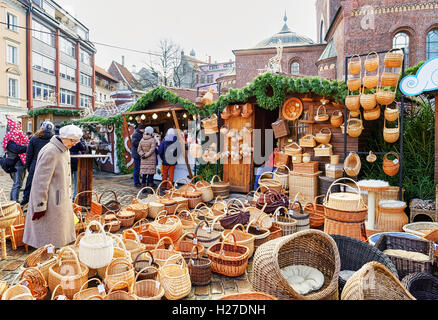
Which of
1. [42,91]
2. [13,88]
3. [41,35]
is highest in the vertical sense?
[41,35]

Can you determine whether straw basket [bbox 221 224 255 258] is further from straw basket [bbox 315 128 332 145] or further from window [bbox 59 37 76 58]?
window [bbox 59 37 76 58]

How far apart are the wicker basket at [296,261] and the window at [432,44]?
16388 millimetres

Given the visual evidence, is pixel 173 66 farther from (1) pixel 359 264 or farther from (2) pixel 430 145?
(1) pixel 359 264

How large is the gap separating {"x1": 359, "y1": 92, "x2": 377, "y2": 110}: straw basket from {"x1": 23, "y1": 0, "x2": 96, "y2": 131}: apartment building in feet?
73.2

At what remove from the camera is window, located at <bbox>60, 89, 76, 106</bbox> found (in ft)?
108

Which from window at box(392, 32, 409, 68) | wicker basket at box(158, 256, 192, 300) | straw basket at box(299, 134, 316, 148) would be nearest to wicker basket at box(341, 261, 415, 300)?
wicker basket at box(158, 256, 192, 300)

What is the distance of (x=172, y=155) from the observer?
9.27 m

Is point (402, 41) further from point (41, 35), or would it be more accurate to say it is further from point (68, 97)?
point (68, 97)

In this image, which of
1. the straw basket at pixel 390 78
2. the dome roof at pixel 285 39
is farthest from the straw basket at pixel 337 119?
the dome roof at pixel 285 39

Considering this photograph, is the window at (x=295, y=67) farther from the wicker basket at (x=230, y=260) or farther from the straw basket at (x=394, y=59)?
the wicker basket at (x=230, y=260)

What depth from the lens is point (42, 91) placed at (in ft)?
97.1

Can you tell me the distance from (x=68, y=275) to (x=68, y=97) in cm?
3582

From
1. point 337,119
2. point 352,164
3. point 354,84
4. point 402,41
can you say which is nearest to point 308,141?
point 337,119
